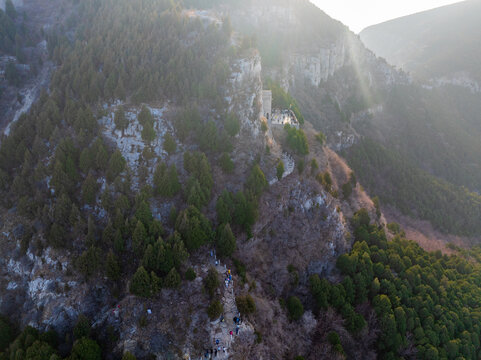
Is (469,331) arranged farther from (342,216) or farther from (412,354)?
(342,216)

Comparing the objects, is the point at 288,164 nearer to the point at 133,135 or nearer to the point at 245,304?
the point at 133,135

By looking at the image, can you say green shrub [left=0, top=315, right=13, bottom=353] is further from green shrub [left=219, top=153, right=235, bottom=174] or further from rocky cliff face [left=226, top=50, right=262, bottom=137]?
rocky cliff face [left=226, top=50, right=262, bottom=137]

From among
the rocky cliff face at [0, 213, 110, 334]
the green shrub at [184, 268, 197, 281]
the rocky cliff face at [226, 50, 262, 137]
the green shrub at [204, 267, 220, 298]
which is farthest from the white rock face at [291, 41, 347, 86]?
the rocky cliff face at [0, 213, 110, 334]

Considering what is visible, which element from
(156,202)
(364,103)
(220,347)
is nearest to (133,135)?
(156,202)

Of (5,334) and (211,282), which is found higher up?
(211,282)

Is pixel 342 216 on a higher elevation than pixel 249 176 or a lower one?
lower

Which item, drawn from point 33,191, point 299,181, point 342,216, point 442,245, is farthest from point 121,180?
point 442,245

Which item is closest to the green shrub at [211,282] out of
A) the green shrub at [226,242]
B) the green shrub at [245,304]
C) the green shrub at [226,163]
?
the green shrub at [245,304]

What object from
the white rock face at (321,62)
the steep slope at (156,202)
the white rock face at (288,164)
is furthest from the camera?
the white rock face at (321,62)

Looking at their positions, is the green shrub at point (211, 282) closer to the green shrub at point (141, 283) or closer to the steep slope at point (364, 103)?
the green shrub at point (141, 283)

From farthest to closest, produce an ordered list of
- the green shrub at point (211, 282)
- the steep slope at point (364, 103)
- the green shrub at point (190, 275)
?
1. the steep slope at point (364, 103)
2. the green shrub at point (190, 275)
3. the green shrub at point (211, 282)

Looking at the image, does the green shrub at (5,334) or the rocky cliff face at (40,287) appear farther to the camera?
the rocky cliff face at (40,287)
